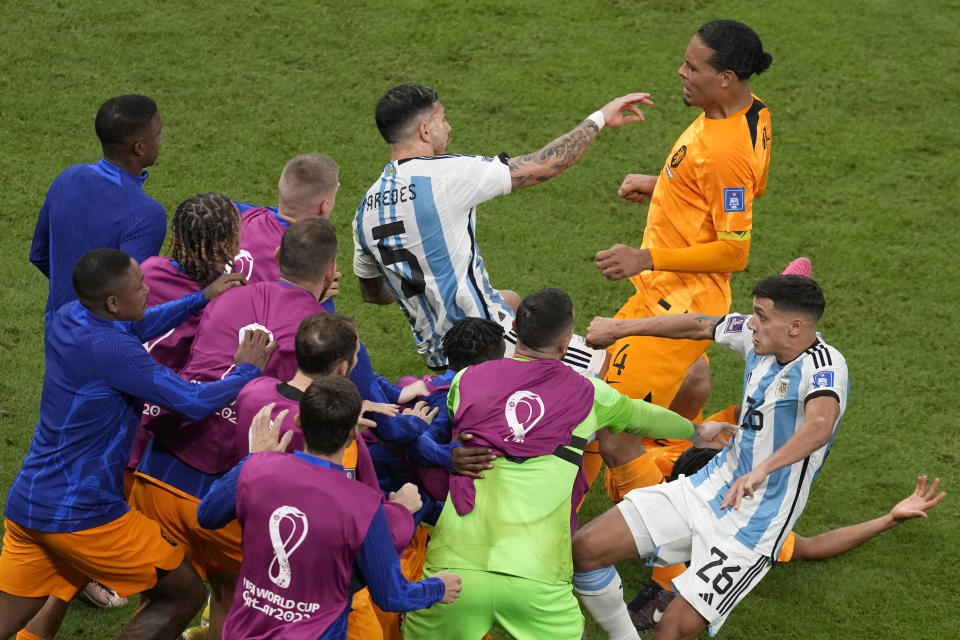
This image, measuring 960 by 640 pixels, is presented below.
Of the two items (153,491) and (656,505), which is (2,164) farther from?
(656,505)

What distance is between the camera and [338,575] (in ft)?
13.5

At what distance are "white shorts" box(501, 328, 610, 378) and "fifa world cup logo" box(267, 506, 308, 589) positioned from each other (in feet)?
6.27

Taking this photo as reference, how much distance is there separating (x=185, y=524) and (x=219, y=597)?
411mm

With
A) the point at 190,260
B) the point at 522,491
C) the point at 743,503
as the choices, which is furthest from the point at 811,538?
the point at 190,260

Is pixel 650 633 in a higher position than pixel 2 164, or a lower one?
lower

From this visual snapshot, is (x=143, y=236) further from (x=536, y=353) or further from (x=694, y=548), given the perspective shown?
(x=694, y=548)

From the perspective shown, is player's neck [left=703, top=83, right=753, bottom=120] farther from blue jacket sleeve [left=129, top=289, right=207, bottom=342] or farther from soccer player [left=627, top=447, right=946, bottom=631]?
blue jacket sleeve [left=129, top=289, right=207, bottom=342]

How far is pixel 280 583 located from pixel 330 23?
721 cm

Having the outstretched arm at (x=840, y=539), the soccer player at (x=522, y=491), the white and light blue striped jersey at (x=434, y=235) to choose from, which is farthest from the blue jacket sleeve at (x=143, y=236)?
the outstretched arm at (x=840, y=539)

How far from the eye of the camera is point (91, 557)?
15.5 feet

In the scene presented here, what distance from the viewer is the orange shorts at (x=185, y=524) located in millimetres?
4844

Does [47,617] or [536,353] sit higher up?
[536,353]

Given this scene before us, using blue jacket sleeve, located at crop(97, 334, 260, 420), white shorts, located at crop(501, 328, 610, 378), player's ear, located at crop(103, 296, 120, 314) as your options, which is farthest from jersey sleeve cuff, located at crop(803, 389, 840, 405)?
player's ear, located at crop(103, 296, 120, 314)

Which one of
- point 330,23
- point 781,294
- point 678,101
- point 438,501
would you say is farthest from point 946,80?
point 438,501
